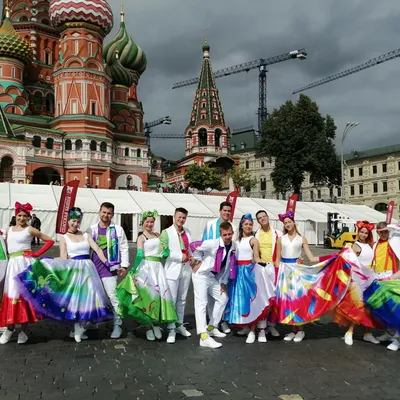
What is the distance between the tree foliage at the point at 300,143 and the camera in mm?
43912

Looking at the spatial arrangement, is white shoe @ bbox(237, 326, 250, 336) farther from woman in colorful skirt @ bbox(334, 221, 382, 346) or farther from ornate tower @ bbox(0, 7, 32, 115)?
ornate tower @ bbox(0, 7, 32, 115)

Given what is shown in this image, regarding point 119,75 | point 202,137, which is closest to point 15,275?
point 119,75

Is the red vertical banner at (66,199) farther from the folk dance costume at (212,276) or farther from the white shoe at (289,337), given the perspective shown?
the white shoe at (289,337)

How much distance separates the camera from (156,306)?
6.29 m

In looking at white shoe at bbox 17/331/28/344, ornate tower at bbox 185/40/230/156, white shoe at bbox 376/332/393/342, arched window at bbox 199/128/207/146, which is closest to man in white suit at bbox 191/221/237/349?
white shoe at bbox 376/332/393/342

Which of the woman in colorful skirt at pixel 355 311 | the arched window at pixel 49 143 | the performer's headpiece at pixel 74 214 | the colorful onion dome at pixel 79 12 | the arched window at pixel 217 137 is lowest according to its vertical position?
the woman in colorful skirt at pixel 355 311

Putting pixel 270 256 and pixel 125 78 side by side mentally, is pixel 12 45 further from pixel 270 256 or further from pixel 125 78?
pixel 270 256

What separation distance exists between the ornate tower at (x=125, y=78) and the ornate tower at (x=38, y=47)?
22.3 feet

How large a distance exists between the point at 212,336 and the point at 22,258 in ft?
9.52

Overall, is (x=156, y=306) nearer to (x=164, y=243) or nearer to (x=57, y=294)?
(x=164, y=243)

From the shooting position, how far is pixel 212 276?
6465 mm

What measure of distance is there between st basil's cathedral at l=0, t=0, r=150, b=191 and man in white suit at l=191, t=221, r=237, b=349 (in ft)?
123

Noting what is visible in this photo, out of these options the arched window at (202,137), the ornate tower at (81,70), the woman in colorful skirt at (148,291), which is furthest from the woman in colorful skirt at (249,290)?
the arched window at (202,137)

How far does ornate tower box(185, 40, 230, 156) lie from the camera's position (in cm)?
8912
